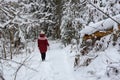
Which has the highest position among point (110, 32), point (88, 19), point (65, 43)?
point (110, 32)

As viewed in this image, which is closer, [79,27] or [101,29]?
[101,29]

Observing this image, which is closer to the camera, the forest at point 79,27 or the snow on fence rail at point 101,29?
the forest at point 79,27

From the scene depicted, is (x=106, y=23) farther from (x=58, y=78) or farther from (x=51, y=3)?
(x=51, y=3)

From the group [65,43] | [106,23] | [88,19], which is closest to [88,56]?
[106,23]

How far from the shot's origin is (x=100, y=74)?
9.38 metres

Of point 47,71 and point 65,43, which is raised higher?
point 47,71

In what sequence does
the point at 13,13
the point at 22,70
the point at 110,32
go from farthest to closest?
the point at 22,70 → the point at 110,32 → the point at 13,13

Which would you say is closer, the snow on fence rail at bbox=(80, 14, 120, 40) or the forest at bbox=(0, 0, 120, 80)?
the forest at bbox=(0, 0, 120, 80)

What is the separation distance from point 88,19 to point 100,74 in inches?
395

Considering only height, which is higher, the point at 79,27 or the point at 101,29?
the point at 101,29

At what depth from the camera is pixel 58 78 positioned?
1046cm

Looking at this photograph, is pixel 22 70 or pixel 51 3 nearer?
pixel 22 70

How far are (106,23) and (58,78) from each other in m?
2.63

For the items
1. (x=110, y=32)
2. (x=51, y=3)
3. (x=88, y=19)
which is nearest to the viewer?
(x=110, y=32)
